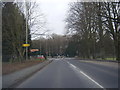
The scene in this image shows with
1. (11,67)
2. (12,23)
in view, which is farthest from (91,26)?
(11,67)

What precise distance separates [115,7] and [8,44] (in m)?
21.7

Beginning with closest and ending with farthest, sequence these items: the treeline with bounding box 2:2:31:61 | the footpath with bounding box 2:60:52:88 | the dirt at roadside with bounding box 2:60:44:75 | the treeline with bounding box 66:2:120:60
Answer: the footpath with bounding box 2:60:52:88, the dirt at roadside with bounding box 2:60:44:75, the treeline with bounding box 2:2:31:61, the treeline with bounding box 66:2:120:60

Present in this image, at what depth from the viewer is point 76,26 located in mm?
59375

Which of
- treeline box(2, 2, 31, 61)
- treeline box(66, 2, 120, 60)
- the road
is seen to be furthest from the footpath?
treeline box(66, 2, 120, 60)

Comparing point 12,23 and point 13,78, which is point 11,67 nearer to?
point 13,78

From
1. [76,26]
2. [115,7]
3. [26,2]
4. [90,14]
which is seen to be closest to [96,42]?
[76,26]

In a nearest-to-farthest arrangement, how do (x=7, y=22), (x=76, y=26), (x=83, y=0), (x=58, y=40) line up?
(x=7, y=22)
(x=83, y=0)
(x=76, y=26)
(x=58, y=40)

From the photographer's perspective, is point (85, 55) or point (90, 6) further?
point (85, 55)

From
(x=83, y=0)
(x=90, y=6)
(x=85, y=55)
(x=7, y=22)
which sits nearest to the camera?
(x=7, y=22)

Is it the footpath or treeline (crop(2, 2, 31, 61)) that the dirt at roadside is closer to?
the footpath

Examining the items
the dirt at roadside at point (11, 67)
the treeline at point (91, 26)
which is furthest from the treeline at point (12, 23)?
the treeline at point (91, 26)

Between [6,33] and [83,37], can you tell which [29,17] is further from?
[83,37]

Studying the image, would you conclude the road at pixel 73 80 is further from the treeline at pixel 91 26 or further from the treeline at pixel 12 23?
the treeline at pixel 91 26

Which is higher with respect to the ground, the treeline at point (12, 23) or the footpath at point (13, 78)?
the treeline at point (12, 23)
